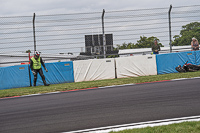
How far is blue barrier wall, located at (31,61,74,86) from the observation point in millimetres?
13711

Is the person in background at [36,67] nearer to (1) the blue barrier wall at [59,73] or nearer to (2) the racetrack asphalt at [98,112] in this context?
(1) the blue barrier wall at [59,73]

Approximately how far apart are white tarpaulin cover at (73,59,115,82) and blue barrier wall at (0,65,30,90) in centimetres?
246

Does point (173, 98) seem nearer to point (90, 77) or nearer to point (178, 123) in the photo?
point (178, 123)

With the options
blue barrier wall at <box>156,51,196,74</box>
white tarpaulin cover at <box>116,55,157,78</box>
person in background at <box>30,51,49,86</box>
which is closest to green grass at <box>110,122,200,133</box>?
person in background at <box>30,51,49,86</box>

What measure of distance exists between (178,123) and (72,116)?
218 cm

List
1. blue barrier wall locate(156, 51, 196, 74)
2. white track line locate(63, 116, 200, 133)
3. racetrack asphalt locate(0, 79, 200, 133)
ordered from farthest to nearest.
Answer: blue barrier wall locate(156, 51, 196, 74) → racetrack asphalt locate(0, 79, 200, 133) → white track line locate(63, 116, 200, 133)

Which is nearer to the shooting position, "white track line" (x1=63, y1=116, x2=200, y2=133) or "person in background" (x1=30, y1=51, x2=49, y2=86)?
"white track line" (x1=63, y1=116, x2=200, y2=133)

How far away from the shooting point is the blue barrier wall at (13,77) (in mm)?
13222

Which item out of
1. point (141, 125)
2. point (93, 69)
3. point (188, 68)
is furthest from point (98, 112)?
Result: point (188, 68)

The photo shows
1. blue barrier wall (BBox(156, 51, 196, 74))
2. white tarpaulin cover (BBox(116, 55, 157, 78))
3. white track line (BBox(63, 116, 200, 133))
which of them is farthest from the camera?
blue barrier wall (BBox(156, 51, 196, 74))

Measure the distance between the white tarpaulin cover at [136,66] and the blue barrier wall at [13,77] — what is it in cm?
461

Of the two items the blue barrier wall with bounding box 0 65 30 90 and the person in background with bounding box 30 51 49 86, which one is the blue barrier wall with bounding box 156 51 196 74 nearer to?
the person in background with bounding box 30 51 49 86

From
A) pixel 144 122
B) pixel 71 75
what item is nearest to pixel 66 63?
pixel 71 75

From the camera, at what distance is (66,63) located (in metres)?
13.9
